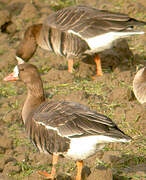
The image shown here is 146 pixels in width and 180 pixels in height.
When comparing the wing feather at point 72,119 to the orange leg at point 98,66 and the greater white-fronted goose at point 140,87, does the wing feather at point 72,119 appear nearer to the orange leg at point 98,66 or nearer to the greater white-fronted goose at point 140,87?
the greater white-fronted goose at point 140,87

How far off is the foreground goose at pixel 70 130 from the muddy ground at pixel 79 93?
0.34m

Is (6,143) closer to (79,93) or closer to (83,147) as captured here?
(79,93)

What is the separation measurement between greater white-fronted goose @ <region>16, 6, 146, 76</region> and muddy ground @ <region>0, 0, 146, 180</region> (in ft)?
1.66

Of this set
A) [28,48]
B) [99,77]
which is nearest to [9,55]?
[28,48]

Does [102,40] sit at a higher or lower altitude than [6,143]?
higher

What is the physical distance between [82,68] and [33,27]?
4.72ft

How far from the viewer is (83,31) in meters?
8.37

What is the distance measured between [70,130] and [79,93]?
242 cm

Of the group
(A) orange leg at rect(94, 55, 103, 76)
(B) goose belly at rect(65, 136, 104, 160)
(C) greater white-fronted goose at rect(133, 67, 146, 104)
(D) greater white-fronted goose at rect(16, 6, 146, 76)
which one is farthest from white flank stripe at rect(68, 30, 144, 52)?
(B) goose belly at rect(65, 136, 104, 160)

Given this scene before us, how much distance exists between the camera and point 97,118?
200 inches

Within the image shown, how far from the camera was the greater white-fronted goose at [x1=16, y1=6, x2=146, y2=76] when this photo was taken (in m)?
8.19

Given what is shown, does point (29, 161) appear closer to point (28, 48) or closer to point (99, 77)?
point (99, 77)

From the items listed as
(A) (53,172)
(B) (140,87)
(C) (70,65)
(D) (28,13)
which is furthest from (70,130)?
(D) (28,13)

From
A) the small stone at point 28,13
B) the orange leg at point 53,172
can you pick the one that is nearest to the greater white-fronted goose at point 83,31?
the small stone at point 28,13
